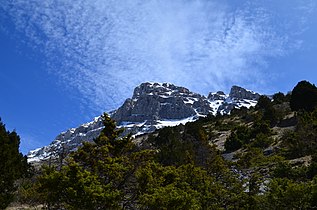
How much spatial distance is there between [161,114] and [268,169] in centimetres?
16129

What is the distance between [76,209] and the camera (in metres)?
14.3

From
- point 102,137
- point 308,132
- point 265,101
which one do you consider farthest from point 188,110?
point 102,137

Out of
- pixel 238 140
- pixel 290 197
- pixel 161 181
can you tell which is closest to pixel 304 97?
pixel 238 140

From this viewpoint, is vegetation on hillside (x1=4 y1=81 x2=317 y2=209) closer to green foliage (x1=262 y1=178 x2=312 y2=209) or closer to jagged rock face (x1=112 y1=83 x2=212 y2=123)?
green foliage (x1=262 y1=178 x2=312 y2=209)

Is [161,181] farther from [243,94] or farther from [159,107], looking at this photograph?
[243,94]

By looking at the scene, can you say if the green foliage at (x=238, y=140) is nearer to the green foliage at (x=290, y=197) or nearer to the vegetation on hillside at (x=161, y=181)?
the vegetation on hillside at (x=161, y=181)

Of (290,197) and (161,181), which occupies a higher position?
(161,181)

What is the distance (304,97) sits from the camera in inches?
1634

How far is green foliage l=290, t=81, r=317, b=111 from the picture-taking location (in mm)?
41019

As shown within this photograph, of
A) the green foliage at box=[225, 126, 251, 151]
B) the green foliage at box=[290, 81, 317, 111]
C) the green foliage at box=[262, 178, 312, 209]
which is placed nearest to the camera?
the green foliage at box=[262, 178, 312, 209]

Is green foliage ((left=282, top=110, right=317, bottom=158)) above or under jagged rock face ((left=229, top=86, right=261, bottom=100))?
under

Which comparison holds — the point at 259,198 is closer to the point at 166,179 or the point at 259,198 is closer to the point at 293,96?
the point at 166,179

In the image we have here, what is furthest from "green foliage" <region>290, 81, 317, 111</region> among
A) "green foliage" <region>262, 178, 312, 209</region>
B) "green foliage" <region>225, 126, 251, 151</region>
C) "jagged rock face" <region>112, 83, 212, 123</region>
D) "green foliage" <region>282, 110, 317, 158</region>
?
"jagged rock face" <region>112, 83, 212, 123</region>

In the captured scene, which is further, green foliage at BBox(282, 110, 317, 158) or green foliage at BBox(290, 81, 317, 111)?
green foliage at BBox(290, 81, 317, 111)
